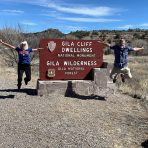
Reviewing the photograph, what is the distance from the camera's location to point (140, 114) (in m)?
13.0

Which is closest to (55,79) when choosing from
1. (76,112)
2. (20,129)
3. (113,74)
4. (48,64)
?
(48,64)

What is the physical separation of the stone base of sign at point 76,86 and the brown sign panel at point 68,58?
0.32 metres

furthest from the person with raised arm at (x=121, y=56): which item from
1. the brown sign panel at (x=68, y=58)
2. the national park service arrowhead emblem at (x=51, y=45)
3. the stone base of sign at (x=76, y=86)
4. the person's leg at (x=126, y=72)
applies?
the national park service arrowhead emblem at (x=51, y=45)

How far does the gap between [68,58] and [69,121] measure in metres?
4.33

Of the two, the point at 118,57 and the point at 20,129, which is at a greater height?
the point at 118,57

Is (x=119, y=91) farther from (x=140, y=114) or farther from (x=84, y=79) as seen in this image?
(x=140, y=114)

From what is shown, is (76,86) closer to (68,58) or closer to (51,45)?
(68,58)

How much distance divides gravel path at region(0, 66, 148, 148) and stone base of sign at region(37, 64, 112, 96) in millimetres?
312

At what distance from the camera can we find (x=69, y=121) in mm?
11156

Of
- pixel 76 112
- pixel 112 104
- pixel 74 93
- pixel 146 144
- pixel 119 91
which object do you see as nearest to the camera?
pixel 146 144

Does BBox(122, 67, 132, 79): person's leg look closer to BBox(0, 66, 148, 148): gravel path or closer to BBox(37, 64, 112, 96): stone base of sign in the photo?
BBox(37, 64, 112, 96): stone base of sign

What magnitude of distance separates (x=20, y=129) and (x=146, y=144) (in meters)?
2.75

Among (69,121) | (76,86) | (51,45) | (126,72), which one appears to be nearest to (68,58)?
(51,45)

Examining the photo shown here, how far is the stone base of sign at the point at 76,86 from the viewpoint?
14509 millimetres
